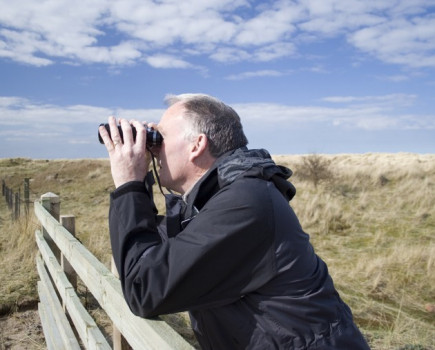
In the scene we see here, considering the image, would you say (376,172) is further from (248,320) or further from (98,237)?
(248,320)

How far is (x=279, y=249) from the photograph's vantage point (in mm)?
1299

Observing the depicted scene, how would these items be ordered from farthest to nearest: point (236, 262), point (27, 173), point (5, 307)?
point (27, 173) → point (5, 307) → point (236, 262)

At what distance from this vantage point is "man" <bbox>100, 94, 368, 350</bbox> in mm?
1265

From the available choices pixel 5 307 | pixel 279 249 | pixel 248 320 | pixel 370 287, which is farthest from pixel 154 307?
pixel 370 287

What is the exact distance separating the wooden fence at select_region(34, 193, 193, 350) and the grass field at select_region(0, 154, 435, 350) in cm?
93

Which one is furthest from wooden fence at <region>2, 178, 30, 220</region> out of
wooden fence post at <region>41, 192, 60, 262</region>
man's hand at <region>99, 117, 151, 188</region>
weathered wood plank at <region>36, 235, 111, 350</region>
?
man's hand at <region>99, 117, 151, 188</region>

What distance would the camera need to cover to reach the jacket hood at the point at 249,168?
4.59 feet

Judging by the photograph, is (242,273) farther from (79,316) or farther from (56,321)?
(56,321)

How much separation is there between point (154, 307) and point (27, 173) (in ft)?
87.6

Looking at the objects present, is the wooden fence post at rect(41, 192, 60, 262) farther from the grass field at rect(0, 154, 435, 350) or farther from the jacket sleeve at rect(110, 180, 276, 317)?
the jacket sleeve at rect(110, 180, 276, 317)

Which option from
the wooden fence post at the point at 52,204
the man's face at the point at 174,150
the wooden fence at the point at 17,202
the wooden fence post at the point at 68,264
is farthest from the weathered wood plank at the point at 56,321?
the wooden fence at the point at 17,202

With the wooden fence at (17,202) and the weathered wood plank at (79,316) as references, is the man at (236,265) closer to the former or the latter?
the weathered wood plank at (79,316)

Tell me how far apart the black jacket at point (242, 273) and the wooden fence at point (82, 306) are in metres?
0.10

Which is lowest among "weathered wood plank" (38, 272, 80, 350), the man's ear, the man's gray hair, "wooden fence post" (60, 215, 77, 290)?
"weathered wood plank" (38, 272, 80, 350)
